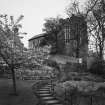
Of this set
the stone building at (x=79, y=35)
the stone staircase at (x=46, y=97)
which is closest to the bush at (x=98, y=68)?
the stone building at (x=79, y=35)

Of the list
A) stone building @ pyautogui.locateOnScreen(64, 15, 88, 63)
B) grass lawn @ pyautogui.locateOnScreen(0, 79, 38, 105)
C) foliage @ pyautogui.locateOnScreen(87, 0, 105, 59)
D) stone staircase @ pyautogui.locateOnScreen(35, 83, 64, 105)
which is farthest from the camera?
stone building @ pyautogui.locateOnScreen(64, 15, 88, 63)

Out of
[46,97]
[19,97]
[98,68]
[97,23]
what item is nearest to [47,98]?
[46,97]

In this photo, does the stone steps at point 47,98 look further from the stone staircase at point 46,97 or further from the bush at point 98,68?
the bush at point 98,68

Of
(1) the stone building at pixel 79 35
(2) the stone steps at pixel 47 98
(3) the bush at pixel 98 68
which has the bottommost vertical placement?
(2) the stone steps at pixel 47 98

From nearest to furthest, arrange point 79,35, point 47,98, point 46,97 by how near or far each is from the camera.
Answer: point 47,98 < point 46,97 < point 79,35

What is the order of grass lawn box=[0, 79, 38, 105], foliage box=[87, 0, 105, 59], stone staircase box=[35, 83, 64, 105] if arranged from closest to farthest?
grass lawn box=[0, 79, 38, 105] < stone staircase box=[35, 83, 64, 105] < foliage box=[87, 0, 105, 59]

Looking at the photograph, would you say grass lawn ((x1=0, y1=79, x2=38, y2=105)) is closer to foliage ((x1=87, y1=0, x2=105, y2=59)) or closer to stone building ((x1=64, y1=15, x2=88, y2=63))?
foliage ((x1=87, y1=0, x2=105, y2=59))

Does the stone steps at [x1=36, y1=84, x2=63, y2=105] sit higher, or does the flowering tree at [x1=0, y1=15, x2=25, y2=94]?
the flowering tree at [x1=0, y1=15, x2=25, y2=94]

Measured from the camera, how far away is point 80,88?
16.0 metres

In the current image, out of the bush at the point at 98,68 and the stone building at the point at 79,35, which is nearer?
the bush at the point at 98,68

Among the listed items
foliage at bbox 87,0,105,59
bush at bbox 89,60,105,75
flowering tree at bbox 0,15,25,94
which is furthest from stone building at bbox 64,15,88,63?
flowering tree at bbox 0,15,25,94

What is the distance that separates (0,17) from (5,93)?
7558 mm

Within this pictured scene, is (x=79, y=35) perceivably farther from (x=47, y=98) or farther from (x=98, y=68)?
(x=47, y=98)

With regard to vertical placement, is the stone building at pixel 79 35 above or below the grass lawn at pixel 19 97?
above
